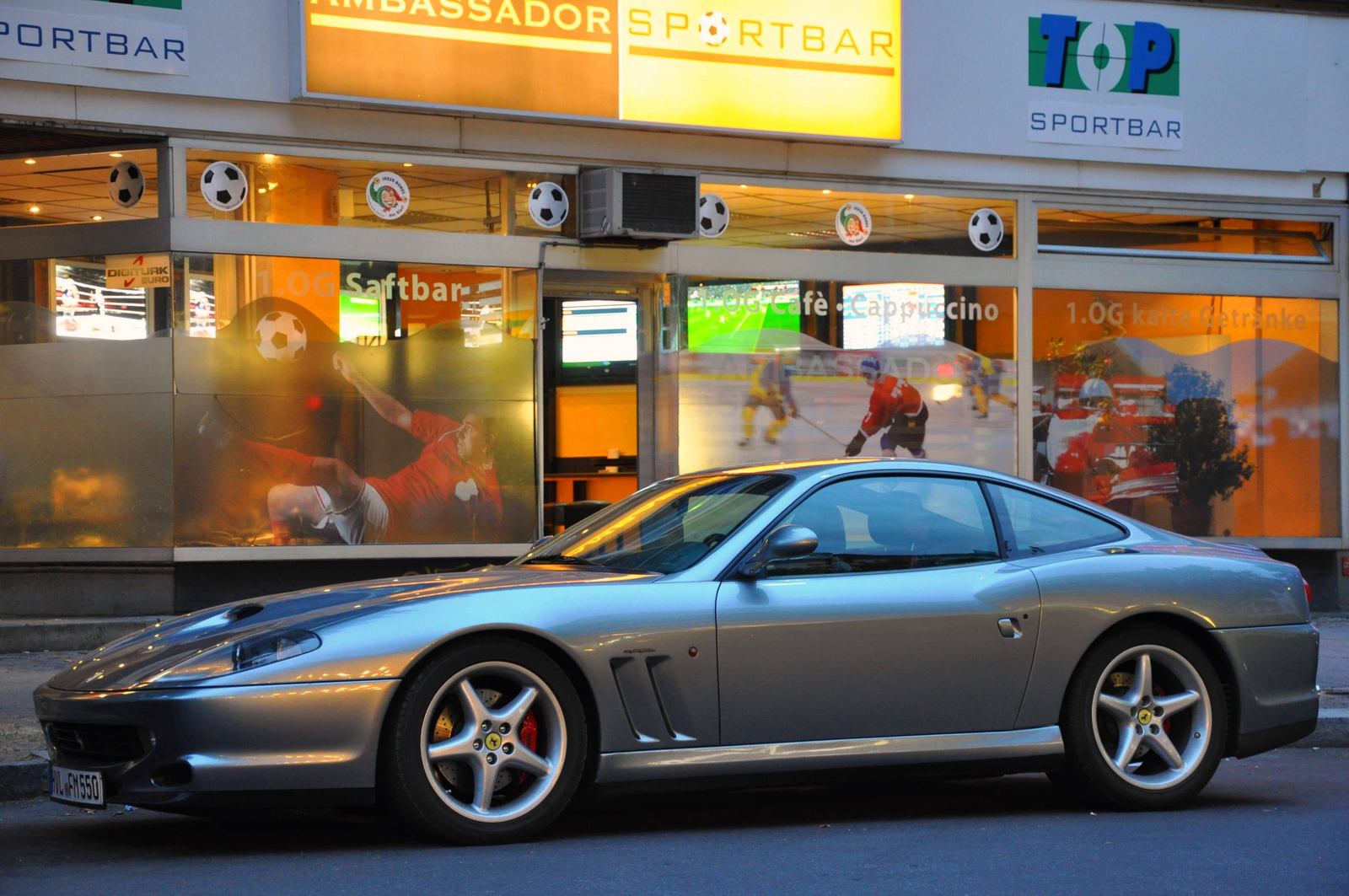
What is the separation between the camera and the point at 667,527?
6043mm

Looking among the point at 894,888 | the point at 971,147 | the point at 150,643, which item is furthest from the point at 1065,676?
the point at 971,147

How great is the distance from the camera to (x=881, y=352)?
514 inches

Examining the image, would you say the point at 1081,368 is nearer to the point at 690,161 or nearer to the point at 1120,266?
the point at 1120,266

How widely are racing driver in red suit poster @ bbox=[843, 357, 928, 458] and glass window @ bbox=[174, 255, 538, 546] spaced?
2885 millimetres

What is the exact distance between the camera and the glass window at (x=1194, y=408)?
13594mm

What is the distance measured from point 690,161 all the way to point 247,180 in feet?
11.4

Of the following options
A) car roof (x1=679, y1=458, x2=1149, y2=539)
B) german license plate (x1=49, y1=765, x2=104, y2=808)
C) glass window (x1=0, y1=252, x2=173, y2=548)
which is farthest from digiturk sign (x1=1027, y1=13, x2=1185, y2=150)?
german license plate (x1=49, y1=765, x2=104, y2=808)

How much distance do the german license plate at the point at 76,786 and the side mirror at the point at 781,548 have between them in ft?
7.47

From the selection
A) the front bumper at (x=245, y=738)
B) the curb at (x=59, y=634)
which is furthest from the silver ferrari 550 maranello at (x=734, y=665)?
the curb at (x=59, y=634)

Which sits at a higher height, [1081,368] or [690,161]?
[690,161]

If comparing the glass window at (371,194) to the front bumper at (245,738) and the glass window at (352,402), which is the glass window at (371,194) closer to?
the glass window at (352,402)

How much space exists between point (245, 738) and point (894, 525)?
255 cm

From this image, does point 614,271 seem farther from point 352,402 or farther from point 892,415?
point 892,415

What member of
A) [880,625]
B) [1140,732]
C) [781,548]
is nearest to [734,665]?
[781,548]
